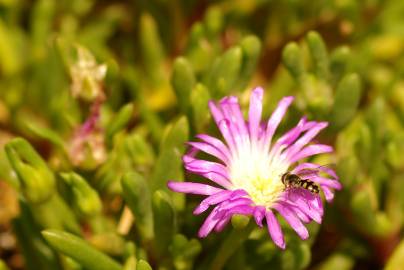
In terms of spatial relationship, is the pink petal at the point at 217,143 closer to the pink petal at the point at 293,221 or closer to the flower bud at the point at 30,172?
the pink petal at the point at 293,221

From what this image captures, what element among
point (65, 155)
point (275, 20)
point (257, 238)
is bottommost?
point (257, 238)

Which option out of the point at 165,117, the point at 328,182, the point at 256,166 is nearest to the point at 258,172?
the point at 256,166

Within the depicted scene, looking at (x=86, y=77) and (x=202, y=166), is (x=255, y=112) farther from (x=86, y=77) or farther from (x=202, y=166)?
(x=86, y=77)

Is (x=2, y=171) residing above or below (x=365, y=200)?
above

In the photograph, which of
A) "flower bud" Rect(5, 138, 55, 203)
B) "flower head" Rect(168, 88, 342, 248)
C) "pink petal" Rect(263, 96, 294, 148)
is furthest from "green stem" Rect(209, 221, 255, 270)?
"flower bud" Rect(5, 138, 55, 203)

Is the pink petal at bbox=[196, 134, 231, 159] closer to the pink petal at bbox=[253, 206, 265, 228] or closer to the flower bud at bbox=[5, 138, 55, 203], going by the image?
the pink petal at bbox=[253, 206, 265, 228]

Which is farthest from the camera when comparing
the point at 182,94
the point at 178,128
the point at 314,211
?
the point at 182,94

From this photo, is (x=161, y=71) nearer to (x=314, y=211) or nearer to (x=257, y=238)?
(x=257, y=238)

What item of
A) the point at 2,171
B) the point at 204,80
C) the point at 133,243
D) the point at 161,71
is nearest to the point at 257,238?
the point at 133,243
